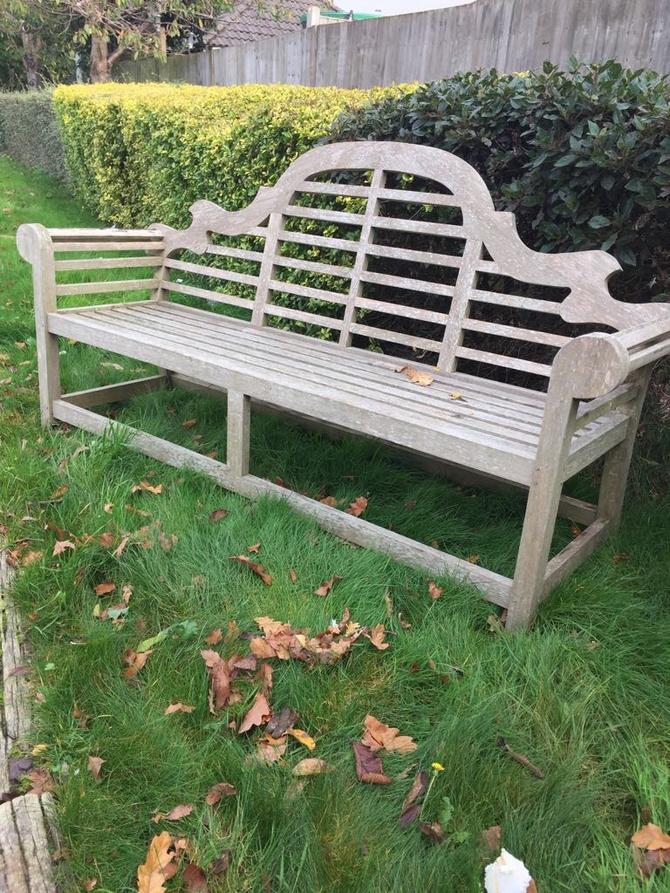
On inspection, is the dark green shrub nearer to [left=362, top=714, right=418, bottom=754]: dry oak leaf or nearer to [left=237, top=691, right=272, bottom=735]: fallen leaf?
[left=362, top=714, right=418, bottom=754]: dry oak leaf

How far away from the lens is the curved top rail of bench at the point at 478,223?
8.36ft

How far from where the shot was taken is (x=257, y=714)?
1886mm

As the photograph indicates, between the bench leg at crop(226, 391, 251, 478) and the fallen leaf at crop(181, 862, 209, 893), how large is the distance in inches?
61.4

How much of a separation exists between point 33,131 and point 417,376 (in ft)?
41.2

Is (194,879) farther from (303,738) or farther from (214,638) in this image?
(214,638)

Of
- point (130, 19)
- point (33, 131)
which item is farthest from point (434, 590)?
point (130, 19)

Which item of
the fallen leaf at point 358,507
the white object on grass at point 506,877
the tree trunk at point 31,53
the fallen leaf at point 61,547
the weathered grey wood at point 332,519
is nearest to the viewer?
the white object on grass at point 506,877

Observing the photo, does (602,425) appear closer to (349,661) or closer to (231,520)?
(349,661)

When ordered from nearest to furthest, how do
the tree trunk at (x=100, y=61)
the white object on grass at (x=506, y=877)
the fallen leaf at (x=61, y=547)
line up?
1. the white object on grass at (x=506, y=877)
2. the fallen leaf at (x=61, y=547)
3. the tree trunk at (x=100, y=61)

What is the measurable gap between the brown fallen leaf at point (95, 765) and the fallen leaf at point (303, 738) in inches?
17.7

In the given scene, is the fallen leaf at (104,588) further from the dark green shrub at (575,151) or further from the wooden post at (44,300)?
the dark green shrub at (575,151)

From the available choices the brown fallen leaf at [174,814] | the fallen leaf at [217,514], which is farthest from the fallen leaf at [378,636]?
the fallen leaf at [217,514]

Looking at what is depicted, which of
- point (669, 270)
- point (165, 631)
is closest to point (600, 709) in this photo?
point (165, 631)

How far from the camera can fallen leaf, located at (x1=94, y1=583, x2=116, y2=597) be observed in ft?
7.84
